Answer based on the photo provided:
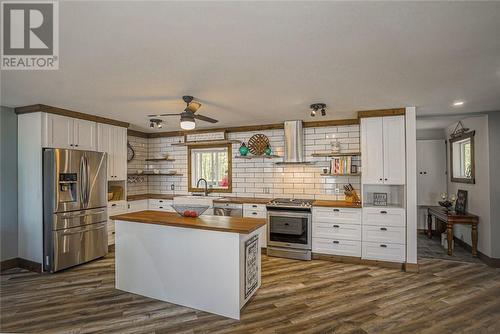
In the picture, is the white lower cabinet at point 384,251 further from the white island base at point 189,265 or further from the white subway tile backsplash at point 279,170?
the white island base at point 189,265

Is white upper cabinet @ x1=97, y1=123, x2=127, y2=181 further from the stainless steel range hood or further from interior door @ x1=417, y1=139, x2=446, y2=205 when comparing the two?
interior door @ x1=417, y1=139, x2=446, y2=205

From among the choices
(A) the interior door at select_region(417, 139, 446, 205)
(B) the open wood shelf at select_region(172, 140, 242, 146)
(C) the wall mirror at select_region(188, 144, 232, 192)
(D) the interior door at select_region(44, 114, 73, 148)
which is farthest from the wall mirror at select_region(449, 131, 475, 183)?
(D) the interior door at select_region(44, 114, 73, 148)

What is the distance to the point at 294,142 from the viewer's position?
482 cm

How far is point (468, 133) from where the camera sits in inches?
183

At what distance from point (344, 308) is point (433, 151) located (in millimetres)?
4899

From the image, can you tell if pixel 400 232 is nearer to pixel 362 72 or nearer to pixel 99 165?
pixel 362 72

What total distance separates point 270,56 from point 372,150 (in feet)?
8.99

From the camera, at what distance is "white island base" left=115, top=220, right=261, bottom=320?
260 centimetres

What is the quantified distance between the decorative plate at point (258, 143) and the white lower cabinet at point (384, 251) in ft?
8.18

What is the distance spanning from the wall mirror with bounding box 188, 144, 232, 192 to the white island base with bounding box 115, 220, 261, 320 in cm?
270

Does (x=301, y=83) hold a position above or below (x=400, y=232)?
above

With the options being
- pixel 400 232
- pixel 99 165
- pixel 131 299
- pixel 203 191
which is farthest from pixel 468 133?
pixel 99 165

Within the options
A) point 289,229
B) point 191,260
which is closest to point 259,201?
point 289,229

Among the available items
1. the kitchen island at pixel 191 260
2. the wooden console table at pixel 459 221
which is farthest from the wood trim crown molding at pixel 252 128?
the kitchen island at pixel 191 260
